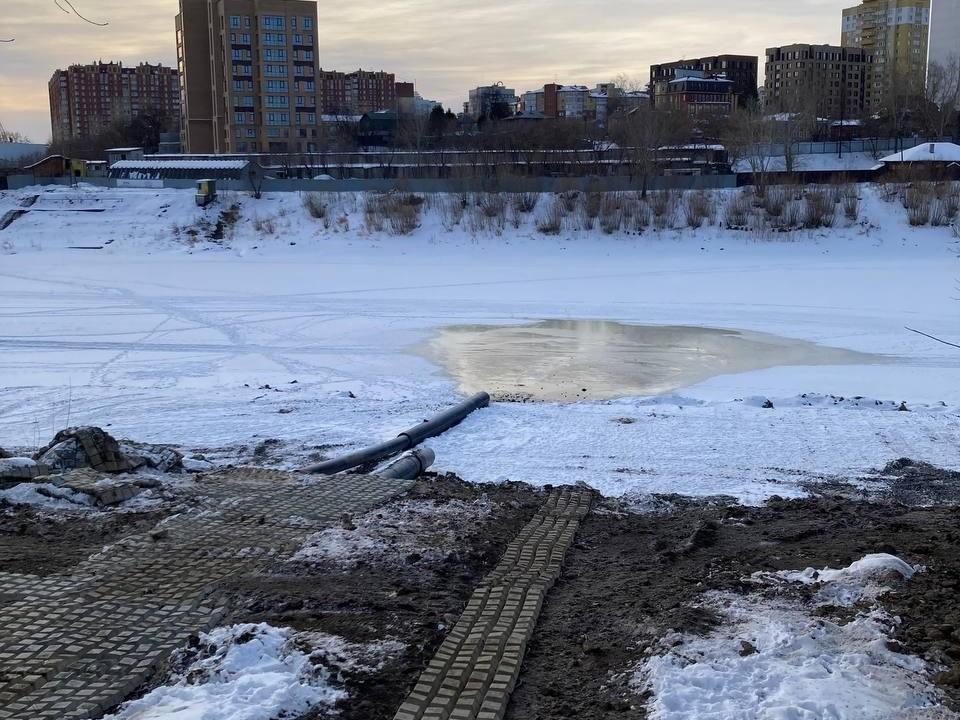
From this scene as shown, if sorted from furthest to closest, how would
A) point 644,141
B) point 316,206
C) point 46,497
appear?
point 644,141 → point 316,206 → point 46,497

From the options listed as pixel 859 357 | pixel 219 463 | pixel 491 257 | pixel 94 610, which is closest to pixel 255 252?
pixel 491 257

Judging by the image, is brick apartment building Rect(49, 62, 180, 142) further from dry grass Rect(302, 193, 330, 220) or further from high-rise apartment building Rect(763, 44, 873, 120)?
dry grass Rect(302, 193, 330, 220)

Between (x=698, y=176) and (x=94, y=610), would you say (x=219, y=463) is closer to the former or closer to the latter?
(x=94, y=610)

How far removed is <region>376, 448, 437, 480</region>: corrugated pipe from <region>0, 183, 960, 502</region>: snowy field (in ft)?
1.57

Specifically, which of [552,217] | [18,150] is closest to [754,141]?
[552,217]

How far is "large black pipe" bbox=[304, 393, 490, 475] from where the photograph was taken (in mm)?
10500

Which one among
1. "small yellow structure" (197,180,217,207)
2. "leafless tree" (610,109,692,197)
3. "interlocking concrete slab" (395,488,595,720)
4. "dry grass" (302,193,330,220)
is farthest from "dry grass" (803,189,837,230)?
"interlocking concrete slab" (395,488,595,720)

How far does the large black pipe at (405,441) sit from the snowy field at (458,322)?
0.26 meters

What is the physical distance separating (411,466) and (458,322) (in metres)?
13.3

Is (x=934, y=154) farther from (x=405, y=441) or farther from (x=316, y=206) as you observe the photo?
(x=405, y=441)

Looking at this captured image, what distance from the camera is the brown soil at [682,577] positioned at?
541 centimetres

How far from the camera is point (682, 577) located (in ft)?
22.8

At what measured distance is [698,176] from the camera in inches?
1987

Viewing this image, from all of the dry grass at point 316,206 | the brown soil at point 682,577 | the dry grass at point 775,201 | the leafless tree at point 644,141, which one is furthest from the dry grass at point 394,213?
the brown soil at point 682,577
